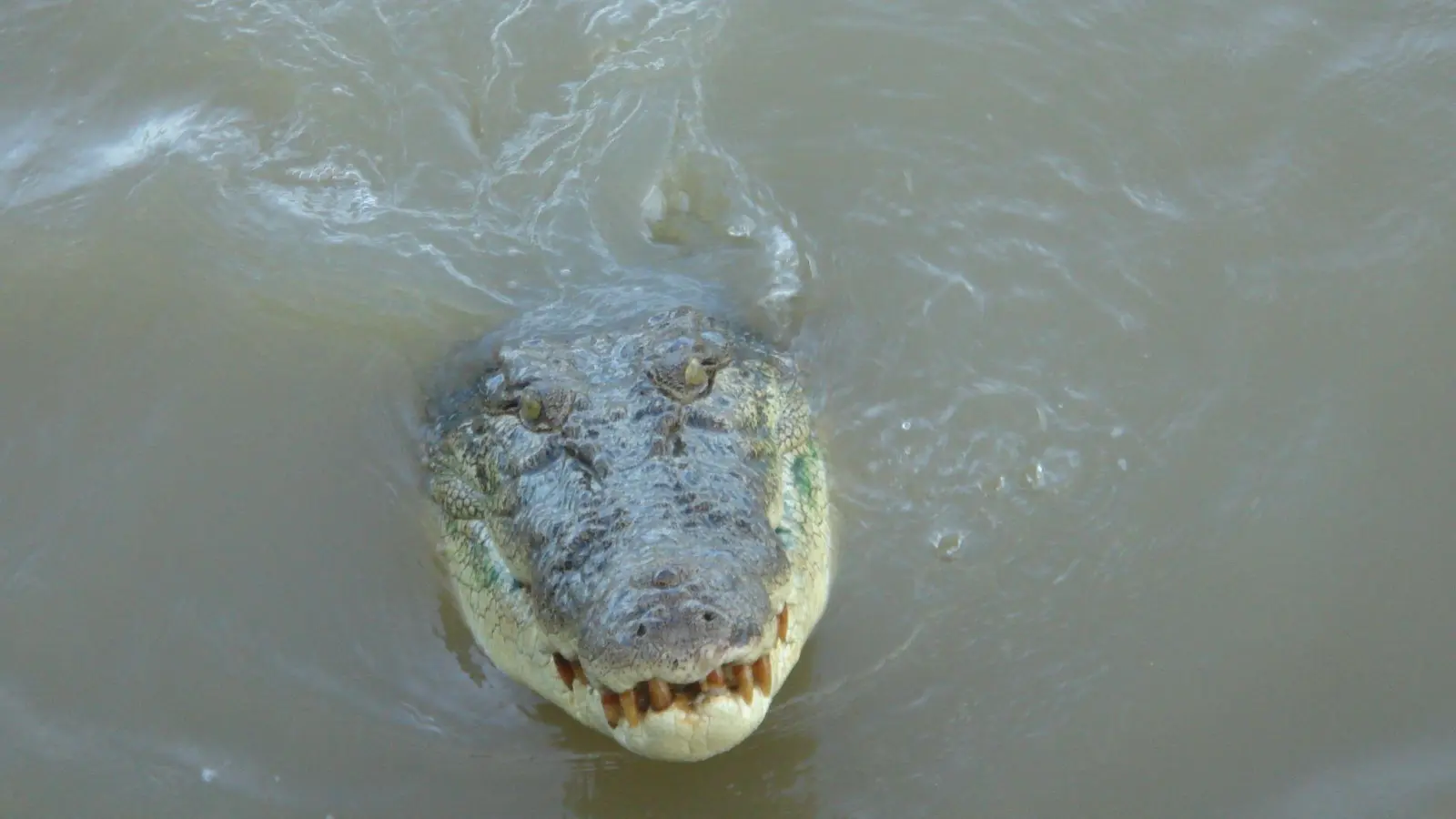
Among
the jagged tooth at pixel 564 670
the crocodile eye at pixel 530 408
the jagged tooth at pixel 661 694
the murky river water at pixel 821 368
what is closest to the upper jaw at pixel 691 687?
the jagged tooth at pixel 661 694

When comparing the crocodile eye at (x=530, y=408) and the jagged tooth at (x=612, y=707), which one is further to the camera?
the crocodile eye at (x=530, y=408)

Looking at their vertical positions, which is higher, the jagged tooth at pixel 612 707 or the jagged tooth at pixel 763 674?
the jagged tooth at pixel 763 674

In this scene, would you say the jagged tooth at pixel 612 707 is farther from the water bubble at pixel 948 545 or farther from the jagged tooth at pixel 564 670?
the water bubble at pixel 948 545

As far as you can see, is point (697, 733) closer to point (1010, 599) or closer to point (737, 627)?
point (737, 627)

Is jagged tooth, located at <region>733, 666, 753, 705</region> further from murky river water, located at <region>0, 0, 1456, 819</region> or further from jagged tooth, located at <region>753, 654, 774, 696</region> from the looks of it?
murky river water, located at <region>0, 0, 1456, 819</region>

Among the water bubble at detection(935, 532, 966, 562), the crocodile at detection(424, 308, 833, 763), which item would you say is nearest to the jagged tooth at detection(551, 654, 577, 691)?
the crocodile at detection(424, 308, 833, 763)

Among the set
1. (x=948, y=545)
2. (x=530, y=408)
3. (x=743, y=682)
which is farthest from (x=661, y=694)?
(x=948, y=545)

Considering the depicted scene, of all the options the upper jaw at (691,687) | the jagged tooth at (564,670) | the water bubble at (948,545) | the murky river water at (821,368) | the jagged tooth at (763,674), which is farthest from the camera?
the water bubble at (948,545)

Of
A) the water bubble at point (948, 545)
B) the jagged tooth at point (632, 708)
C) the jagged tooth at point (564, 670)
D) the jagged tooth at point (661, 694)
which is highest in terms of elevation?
the jagged tooth at point (661, 694)

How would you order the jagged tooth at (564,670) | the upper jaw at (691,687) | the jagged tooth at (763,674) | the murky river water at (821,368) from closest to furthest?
the upper jaw at (691,687) → the jagged tooth at (763,674) → the jagged tooth at (564,670) → the murky river water at (821,368)
